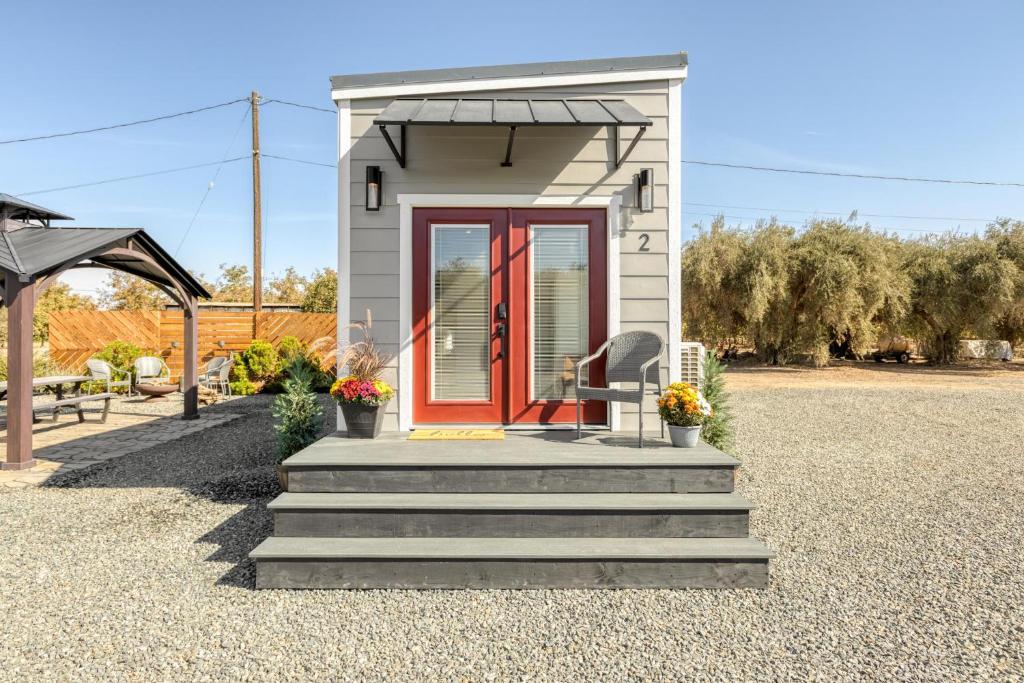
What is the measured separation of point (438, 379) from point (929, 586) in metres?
3.38

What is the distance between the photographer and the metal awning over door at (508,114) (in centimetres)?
363

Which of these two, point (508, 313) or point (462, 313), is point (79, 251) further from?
point (508, 313)

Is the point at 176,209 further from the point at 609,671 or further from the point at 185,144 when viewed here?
the point at 609,671

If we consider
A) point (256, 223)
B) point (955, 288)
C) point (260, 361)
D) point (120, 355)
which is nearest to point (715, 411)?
point (260, 361)

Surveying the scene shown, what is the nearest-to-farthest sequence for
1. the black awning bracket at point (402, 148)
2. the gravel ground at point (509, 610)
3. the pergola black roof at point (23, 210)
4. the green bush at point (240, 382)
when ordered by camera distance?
the gravel ground at point (509, 610) → the black awning bracket at point (402, 148) → the pergola black roof at point (23, 210) → the green bush at point (240, 382)

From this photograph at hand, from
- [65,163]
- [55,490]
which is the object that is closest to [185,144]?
[65,163]

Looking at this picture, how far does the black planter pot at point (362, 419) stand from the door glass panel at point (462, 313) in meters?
0.58

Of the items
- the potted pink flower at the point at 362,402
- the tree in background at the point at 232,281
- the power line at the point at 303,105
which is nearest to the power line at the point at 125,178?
the power line at the point at 303,105

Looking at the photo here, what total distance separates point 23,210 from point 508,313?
6071mm

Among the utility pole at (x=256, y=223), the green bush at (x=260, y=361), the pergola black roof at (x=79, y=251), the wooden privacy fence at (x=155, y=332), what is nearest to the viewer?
the pergola black roof at (x=79, y=251)

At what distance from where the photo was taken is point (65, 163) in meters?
21.0

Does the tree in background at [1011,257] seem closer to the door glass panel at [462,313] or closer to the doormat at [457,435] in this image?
the door glass panel at [462,313]

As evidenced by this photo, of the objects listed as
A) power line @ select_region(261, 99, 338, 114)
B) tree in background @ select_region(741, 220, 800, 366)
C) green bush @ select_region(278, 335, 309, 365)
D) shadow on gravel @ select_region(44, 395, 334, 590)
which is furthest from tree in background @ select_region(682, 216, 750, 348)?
shadow on gravel @ select_region(44, 395, 334, 590)

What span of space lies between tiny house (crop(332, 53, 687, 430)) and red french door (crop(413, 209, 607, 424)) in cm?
1
